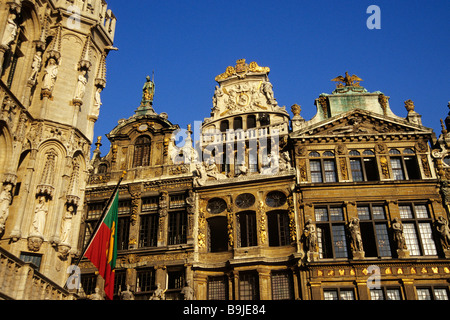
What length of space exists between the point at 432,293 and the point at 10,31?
2120 cm

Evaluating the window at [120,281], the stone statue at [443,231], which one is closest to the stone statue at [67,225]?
the window at [120,281]

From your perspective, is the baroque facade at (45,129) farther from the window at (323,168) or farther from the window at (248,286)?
the window at (323,168)

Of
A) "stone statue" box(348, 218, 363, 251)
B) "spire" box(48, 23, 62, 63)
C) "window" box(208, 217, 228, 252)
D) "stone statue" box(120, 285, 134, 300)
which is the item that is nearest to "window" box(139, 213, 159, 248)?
"stone statue" box(120, 285, 134, 300)

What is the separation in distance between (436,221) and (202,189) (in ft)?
40.4

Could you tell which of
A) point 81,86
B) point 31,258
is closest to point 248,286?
point 31,258

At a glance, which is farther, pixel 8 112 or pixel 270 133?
pixel 270 133

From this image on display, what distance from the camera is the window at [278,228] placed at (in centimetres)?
2655

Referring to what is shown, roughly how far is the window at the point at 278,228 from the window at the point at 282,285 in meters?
1.60

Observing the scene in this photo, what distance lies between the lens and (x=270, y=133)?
97.2ft

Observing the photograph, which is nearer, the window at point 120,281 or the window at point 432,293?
the window at point 432,293

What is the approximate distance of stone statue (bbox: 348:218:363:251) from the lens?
25.3m

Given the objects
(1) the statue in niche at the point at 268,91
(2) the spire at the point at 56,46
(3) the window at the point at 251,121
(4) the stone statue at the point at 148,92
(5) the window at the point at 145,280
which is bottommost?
(5) the window at the point at 145,280

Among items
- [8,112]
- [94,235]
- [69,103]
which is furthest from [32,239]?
[69,103]
